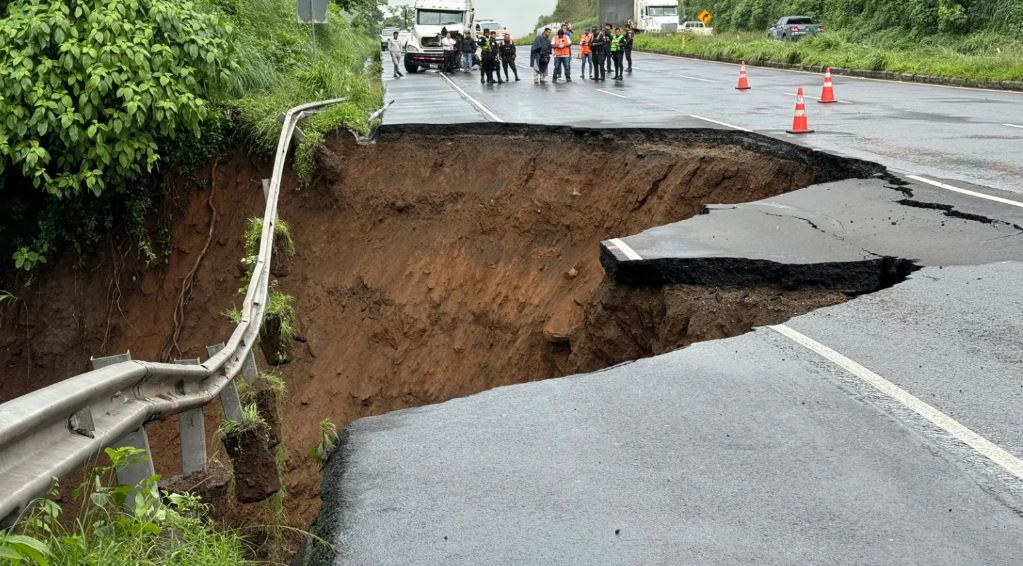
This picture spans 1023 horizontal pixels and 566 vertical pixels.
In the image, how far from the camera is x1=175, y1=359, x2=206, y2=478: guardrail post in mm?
4398

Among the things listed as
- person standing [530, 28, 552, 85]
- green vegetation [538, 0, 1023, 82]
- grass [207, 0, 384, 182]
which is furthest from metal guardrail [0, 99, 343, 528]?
person standing [530, 28, 552, 85]

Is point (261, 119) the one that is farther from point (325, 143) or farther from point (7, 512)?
point (7, 512)

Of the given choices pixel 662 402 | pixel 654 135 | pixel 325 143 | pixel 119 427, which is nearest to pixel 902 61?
pixel 654 135

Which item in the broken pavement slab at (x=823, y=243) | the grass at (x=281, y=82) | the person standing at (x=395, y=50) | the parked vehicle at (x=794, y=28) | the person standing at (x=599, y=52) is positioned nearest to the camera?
the broken pavement slab at (x=823, y=243)

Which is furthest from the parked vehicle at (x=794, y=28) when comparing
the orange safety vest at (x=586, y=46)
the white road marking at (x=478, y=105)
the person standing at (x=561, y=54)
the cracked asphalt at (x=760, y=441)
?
the cracked asphalt at (x=760, y=441)

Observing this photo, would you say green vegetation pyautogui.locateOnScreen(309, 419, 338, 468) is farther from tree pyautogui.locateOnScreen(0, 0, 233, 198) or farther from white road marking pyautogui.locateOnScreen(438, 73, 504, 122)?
white road marking pyautogui.locateOnScreen(438, 73, 504, 122)

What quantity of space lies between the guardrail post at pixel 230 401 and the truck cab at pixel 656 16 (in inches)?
2266

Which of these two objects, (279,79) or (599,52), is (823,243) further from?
(599,52)

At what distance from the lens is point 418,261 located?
1467cm

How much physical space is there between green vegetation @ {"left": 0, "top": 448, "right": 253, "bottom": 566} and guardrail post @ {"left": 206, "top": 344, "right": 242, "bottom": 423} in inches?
46.1

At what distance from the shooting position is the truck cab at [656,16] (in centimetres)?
6006

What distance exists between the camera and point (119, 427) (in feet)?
11.5

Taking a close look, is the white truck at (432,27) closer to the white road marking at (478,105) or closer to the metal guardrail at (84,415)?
the white road marking at (478,105)

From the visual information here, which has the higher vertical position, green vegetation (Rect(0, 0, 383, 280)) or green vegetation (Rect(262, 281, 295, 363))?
green vegetation (Rect(0, 0, 383, 280))
